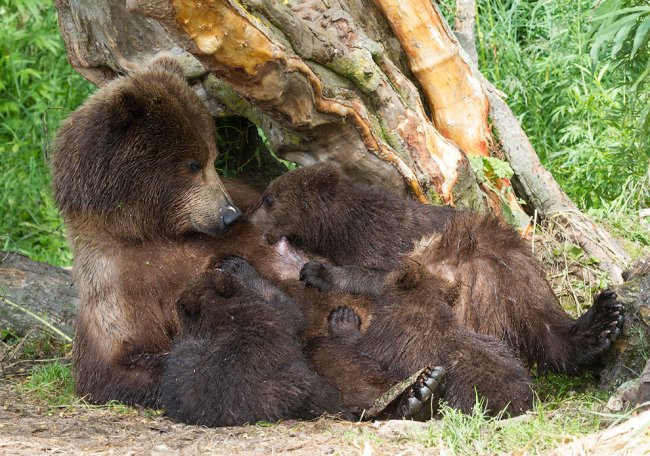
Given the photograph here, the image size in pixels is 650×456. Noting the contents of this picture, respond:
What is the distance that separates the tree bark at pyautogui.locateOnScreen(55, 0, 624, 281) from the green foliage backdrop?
36.2 inches

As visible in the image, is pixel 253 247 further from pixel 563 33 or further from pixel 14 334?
pixel 563 33

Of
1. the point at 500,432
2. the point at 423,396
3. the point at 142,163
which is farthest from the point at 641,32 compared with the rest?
the point at 142,163

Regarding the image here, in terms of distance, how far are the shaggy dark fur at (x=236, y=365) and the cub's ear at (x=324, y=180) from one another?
1073mm

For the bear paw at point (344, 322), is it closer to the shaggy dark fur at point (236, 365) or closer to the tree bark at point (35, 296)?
the shaggy dark fur at point (236, 365)

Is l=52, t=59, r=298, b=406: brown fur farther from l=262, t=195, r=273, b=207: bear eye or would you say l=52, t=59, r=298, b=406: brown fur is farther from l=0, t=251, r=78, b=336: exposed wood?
l=0, t=251, r=78, b=336: exposed wood

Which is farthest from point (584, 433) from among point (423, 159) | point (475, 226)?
point (423, 159)

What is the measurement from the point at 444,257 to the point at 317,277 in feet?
2.96

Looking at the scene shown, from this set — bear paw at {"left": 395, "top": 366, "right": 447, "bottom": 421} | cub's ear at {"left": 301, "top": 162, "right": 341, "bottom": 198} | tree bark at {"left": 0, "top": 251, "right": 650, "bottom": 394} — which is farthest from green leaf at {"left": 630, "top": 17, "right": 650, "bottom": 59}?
tree bark at {"left": 0, "top": 251, "right": 650, "bottom": 394}

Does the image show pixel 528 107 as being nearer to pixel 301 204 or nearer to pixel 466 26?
pixel 466 26

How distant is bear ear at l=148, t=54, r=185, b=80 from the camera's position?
6.45 meters

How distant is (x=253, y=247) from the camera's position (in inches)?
263

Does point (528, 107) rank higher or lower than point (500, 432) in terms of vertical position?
lower

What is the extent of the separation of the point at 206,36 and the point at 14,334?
3.41 m

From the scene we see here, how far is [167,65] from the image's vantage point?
21.3 feet
